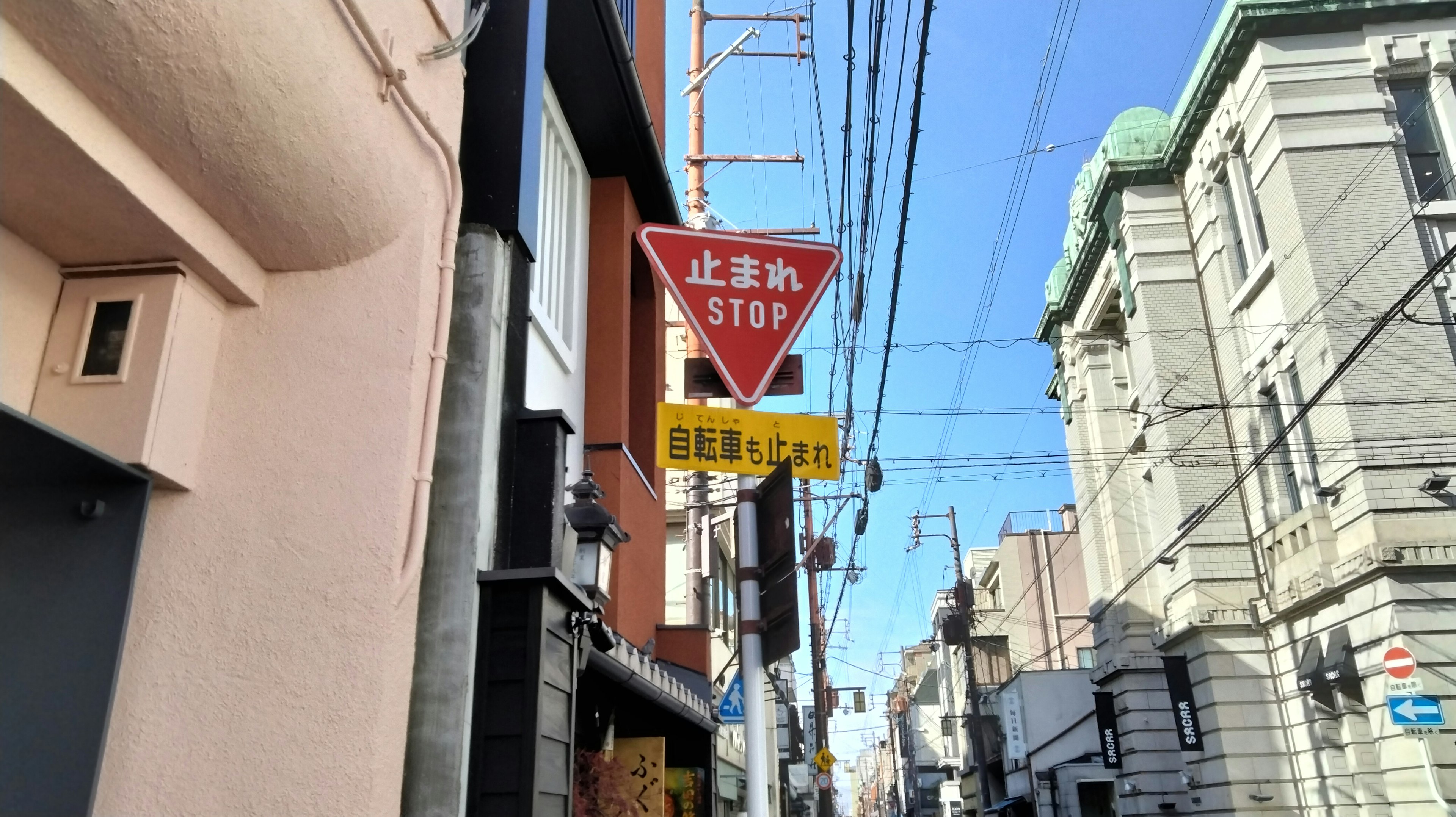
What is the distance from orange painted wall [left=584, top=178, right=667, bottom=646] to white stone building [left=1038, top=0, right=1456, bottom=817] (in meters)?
9.40

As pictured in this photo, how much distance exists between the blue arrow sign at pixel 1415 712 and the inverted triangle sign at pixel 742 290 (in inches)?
414

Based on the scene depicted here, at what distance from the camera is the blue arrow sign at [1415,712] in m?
11.8

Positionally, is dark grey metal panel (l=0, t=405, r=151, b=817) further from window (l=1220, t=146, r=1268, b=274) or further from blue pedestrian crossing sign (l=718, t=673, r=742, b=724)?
window (l=1220, t=146, r=1268, b=274)

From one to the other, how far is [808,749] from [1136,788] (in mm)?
17936

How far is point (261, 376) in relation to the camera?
4.47 m

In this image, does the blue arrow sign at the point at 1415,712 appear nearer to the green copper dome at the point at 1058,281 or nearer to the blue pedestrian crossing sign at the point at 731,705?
the blue pedestrian crossing sign at the point at 731,705

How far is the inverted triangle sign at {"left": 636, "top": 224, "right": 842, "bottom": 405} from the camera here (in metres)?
6.33

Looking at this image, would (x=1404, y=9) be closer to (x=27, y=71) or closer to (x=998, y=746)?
(x=27, y=71)

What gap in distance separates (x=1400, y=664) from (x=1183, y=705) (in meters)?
9.66

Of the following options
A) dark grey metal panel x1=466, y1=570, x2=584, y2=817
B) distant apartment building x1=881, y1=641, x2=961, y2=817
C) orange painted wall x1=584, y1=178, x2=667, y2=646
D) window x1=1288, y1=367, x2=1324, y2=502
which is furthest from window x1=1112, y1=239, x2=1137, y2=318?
distant apartment building x1=881, y1=641, x2=961, y2=817

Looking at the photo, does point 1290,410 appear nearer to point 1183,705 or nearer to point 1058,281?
point 1183,705

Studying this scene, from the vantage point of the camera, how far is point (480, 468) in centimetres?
516

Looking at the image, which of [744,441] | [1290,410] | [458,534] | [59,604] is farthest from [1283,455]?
[59,604]

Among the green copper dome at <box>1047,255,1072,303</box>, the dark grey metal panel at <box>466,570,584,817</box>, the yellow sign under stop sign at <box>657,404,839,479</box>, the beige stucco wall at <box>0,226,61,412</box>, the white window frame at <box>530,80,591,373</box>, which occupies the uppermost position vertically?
the green copper dome at <box>1047,255,1072,303</box>
